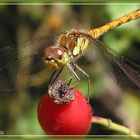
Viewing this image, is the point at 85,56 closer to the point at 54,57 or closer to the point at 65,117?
the point at 54,57

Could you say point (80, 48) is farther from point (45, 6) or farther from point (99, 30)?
point (45, 6)

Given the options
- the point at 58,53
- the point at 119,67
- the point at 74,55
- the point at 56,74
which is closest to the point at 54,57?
the point at 58,53

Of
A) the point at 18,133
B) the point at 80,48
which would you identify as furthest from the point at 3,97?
the point at 80,48

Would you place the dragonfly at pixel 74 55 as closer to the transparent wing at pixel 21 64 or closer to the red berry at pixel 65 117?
the transparent wing at pixel 21 64

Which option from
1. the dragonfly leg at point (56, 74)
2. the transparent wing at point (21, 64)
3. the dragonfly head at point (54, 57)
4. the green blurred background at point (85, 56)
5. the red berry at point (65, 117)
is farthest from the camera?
the green blurred background at point (85, 56)

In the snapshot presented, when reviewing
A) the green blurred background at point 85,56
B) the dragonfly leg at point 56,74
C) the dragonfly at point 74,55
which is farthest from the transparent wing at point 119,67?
the green blurred background at point 85,56

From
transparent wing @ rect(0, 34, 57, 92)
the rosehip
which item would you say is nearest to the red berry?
the rosehip

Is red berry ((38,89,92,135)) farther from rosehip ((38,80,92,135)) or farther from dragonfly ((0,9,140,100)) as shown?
dragonfly ((0,9,140,100))
